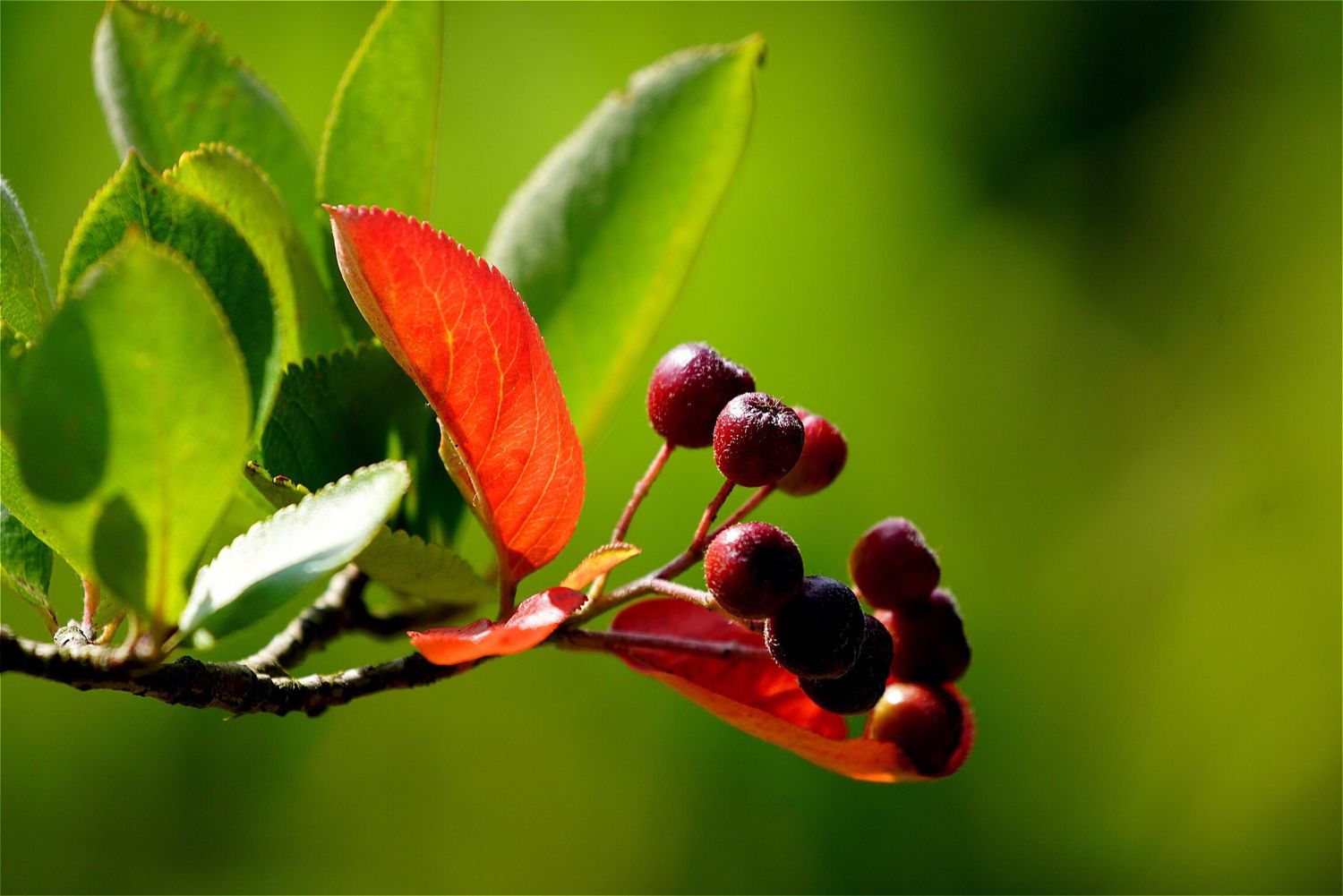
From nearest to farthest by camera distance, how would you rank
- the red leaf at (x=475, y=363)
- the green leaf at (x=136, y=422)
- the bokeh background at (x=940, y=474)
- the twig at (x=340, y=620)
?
the green leaf at (x=136, y=422) → the red leaf at (x=475, y=363) → the twig at (x=340, y=620) → the bokeh background at (x=940, y=474)

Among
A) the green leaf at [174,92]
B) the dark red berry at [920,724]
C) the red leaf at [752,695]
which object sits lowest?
the red leaf at [752,695]

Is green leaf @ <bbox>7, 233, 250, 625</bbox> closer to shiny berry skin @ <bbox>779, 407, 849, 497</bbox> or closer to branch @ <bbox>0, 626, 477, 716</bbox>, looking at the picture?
branch @ <bbox>0, 626, 477, 716</bbox>

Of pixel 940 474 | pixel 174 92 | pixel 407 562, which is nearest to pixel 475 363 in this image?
pixel 407 562

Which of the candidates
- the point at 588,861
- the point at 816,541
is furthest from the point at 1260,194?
the point at 588,861

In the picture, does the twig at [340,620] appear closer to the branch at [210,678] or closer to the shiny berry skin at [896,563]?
the branch at [210,678]

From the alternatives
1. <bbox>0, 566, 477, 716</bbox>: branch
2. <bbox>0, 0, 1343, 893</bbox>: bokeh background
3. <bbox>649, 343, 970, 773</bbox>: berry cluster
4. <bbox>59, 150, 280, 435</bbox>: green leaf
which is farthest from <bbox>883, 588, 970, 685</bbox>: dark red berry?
<bbox>0, 0, 1343, 893</bbox>: bokeh background

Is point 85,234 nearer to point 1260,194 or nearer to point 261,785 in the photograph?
point 261,785

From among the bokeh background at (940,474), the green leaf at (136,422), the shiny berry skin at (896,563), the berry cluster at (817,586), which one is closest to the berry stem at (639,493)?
the berry cluster at (817,586)
